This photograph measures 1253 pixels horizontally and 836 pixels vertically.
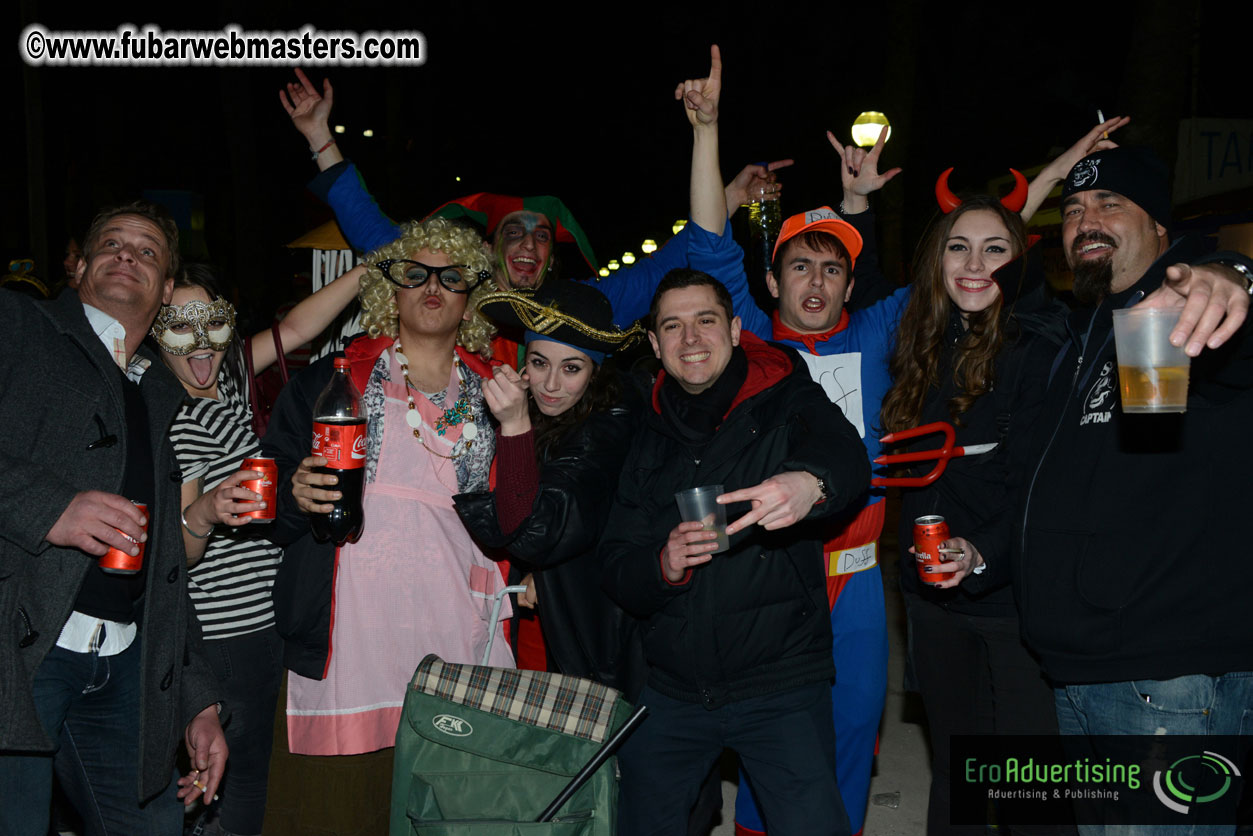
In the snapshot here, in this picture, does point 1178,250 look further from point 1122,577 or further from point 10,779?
point 10,779

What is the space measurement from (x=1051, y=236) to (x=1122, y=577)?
13646 mm

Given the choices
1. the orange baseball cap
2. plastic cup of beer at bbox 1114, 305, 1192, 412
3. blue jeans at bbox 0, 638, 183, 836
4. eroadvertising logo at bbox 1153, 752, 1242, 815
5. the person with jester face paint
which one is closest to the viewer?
plastic cup of beer at bbox 1114, 305, 1192, 412

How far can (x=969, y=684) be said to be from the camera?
358cm

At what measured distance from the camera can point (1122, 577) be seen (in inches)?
106

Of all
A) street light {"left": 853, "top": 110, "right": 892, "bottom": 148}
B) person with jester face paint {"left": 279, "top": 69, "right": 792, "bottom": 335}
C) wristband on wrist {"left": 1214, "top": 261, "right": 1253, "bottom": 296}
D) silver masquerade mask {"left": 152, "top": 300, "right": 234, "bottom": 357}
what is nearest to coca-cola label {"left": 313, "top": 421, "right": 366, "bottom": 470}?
silver masquerade mask {"left": 152, "top": 300, "right": 234, "bottom": 357}

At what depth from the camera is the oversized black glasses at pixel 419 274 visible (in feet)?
11.8

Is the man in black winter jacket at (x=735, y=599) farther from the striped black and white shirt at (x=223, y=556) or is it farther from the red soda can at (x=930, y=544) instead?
the striped black and white shirt at (x=223, y=556)

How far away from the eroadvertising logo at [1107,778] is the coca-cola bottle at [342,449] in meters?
2.47

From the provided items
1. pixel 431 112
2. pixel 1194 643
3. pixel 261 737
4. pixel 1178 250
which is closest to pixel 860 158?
pixel 1178 250

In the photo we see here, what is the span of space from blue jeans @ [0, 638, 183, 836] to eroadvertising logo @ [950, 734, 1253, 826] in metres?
2.92

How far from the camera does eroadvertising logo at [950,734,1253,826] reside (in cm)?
259

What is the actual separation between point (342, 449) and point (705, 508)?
46.4 inches

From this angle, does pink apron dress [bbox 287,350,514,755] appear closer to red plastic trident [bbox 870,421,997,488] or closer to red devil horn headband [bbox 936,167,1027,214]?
red plastic trident [bbox 870,421,997,488]

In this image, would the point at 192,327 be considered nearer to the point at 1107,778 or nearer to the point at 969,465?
the point at 969,465
